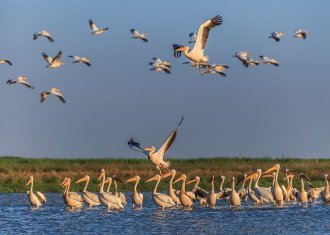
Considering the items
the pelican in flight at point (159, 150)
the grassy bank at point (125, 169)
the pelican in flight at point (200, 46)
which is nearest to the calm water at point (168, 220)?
the pelican in flight at point (159, 150)

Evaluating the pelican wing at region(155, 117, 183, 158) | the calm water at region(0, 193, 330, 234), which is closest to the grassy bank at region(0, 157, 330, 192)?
the calm water at region(0, 193, 330, 234)

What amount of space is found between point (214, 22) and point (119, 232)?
4.62 metres

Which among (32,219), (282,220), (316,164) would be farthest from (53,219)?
(316,164)

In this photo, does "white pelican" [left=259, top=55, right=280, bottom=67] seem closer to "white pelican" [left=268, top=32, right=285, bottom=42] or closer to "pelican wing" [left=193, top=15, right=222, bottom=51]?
"white pelican" [left=268, top=32, right=285, bottom=42]

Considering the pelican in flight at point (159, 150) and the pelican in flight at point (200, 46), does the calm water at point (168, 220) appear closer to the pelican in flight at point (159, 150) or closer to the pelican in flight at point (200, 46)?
the pelican in flight at point (159, 150)

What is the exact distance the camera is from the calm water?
15234 millimetres

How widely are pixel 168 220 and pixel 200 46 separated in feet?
12.4

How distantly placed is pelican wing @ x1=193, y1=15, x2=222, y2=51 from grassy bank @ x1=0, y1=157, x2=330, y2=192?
867 centimetres

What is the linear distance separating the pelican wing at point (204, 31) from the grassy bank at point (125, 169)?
867 cm

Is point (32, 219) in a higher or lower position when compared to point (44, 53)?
lower

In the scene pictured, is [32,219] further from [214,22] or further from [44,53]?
[44,53]

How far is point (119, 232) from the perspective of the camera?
49.3 ft

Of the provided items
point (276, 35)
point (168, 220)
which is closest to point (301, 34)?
point (276, 35)

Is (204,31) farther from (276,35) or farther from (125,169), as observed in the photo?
(125,169)
